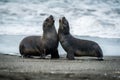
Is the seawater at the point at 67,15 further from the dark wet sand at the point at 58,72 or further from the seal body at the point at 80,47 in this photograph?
the dark wet sand at the point at 58,72

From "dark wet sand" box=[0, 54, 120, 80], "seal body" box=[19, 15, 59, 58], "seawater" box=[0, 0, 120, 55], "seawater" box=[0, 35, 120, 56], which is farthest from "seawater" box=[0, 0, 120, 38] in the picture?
"dark wet sand" box=[0, 54, 120, 80]

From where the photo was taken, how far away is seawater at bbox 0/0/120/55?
551 inches

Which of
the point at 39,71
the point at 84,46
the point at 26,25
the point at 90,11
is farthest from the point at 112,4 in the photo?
the point at 39,71

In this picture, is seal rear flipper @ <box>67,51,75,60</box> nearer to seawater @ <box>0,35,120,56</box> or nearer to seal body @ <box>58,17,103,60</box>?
seal body @ <box>58,17,103,60</box>

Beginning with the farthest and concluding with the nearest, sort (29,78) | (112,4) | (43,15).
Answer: (112,4) < (43,15) < (29,78)

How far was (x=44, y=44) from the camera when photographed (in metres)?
11.0

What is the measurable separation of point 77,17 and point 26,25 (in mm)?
1933

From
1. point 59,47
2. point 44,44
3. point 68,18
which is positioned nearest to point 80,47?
point 44,44

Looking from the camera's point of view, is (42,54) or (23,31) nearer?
(42,54)

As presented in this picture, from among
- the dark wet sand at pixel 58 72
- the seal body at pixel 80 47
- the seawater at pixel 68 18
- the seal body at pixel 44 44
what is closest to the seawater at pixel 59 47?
the seawater at pixel 68 18

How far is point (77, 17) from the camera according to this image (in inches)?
675

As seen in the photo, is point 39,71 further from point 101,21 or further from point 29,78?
point 101,21

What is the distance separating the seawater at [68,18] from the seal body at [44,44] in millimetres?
718

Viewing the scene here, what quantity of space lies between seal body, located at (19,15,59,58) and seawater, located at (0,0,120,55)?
2.35ft
